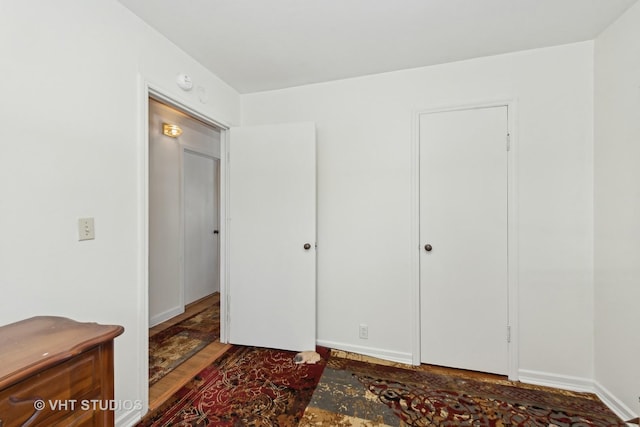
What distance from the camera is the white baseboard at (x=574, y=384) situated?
171cm

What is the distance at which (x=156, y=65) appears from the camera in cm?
177

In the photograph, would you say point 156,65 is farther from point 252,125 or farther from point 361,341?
point 361,341

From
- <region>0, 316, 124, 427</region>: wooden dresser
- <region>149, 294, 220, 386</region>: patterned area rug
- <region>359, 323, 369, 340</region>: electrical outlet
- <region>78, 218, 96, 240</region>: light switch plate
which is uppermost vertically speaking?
<region>78, 218, 96, 240</region>: light switch plate

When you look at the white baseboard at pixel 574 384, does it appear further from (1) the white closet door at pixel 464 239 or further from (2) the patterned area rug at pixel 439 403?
(1) the white closet door at pixel 464 239

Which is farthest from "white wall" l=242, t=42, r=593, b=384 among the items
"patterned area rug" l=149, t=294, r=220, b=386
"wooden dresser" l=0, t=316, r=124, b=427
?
"wooden dresser" l=0, t=316, r=124, b=427

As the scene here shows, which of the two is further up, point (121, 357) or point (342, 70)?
point (342, 70)

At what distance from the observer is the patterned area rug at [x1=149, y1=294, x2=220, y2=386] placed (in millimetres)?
2179

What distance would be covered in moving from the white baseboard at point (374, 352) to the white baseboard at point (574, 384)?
81cm

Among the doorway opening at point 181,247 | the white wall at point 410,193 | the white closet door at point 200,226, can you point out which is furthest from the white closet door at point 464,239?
the white closet door at point 200,226

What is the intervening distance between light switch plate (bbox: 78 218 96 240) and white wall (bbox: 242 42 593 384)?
1601 millimetres

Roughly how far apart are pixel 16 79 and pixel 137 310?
126 centimetres

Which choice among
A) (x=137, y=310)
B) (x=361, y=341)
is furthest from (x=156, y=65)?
(x=361, y=341)

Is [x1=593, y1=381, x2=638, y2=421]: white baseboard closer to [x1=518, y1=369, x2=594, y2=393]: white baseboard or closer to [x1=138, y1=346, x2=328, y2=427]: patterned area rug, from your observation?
[x1=518, y1=369, x2=594, y2=393]: white baseboard

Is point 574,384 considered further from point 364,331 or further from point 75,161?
point 75,161
